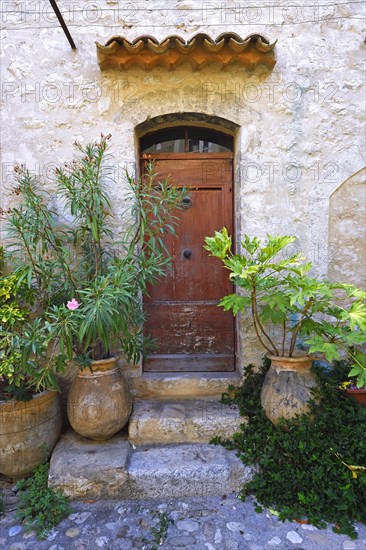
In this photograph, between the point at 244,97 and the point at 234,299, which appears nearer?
the point at 234,299

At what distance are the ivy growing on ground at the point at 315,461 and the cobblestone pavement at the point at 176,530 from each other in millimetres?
90

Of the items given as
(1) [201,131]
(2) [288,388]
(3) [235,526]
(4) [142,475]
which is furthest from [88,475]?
(1) [201,131]

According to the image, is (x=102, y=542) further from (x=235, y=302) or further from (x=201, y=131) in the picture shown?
(x=201, y=131)

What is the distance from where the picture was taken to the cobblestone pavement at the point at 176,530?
1966 millimetres

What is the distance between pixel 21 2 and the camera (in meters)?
3.06

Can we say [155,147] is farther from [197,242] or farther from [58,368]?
[58,368]

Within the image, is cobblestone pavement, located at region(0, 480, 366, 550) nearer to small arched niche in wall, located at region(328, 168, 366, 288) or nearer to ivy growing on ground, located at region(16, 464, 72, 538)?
ivy growing on ground, located at region(16, 464, 72, 538)

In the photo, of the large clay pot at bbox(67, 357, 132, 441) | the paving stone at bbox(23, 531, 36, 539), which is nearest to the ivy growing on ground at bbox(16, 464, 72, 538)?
the paving stone at bbox(23, 531, 36, 539)

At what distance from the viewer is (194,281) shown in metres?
3.35

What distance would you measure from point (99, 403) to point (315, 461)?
1.49 metres

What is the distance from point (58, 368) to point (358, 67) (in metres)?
3.46

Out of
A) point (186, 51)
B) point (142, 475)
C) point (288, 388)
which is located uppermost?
point (186, 51)

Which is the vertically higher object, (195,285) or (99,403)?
(195,285)

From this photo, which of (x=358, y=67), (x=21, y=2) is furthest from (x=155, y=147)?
(x=358, y=67)
